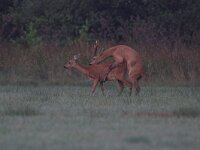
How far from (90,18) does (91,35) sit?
1.76m

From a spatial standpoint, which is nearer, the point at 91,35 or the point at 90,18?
the point at 91,35

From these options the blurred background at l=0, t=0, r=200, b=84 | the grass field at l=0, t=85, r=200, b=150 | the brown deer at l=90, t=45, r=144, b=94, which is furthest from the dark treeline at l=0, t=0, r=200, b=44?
the grass field at l=0, t=85, r=200, b=150

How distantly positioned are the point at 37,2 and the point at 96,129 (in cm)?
2588

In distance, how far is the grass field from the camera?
411 inches

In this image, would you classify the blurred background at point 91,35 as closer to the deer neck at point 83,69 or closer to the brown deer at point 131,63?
the deer neck at point 83,69

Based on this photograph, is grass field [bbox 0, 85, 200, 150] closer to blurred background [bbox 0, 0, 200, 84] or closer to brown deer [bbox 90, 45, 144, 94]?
brown deer [bbox 90, 45, 144, 94]

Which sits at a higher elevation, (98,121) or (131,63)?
(131,63)

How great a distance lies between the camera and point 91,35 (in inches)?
1324

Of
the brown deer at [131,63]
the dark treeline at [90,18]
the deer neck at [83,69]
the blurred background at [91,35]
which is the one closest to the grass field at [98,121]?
the brown deer at [131,63]

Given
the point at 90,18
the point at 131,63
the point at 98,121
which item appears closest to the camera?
the point at 98,121

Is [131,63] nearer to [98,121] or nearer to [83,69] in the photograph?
[83,69]

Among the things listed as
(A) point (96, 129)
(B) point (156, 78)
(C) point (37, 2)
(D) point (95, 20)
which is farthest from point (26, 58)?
(A) point (96, 129)

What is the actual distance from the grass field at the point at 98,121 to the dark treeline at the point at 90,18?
570 inches

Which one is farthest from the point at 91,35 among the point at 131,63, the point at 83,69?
the point at 131,63
